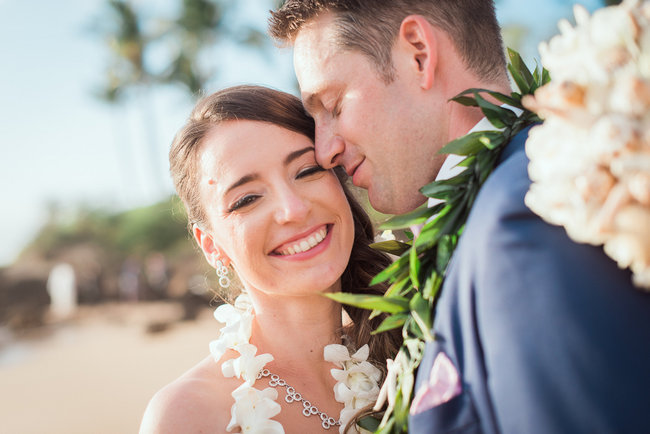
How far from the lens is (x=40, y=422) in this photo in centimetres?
1508

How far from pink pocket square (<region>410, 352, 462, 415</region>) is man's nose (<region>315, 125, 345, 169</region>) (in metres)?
1.53

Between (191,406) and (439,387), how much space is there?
1473 millimetres

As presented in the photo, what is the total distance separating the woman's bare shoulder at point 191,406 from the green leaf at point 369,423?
667mm

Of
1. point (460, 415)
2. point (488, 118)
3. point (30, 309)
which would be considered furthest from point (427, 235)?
point (30, 309)

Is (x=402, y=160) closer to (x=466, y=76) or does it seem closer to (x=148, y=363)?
(x=466, y=76)

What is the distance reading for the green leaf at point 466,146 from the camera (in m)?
2.22

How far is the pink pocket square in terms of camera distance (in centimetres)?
171

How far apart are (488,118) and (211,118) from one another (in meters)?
1.64

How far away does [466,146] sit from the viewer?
222 centimetres

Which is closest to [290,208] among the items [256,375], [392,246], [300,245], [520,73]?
[300,245]

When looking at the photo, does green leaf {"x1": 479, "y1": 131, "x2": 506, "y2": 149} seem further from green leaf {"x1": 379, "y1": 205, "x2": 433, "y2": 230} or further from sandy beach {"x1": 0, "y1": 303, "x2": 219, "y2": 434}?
sandy beach {"x1": 0, "y1": 303, "x2": 219, "y2": 434}

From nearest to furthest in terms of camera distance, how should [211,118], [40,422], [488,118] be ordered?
[488,118]
[211,118]
[40,422]

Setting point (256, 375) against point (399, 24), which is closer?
point (399, 24)

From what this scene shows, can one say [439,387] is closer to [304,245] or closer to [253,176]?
[304,245]
